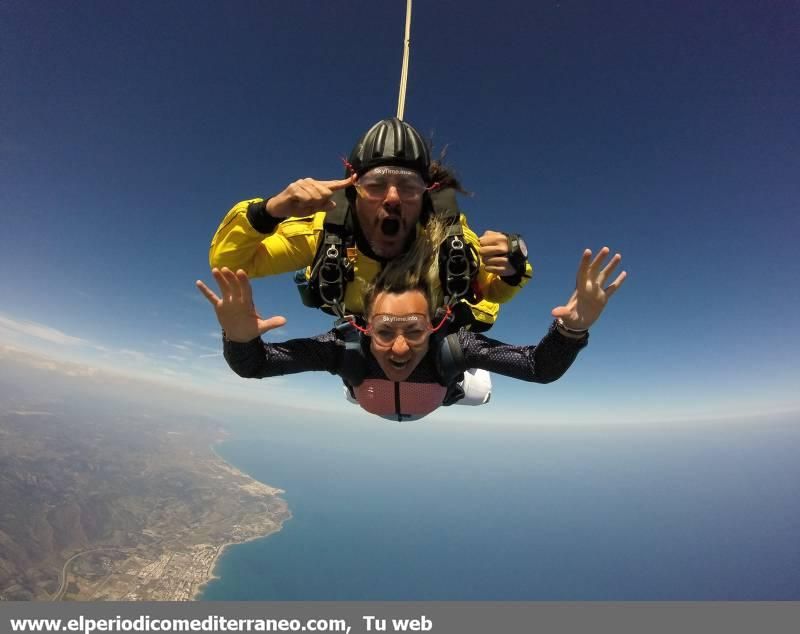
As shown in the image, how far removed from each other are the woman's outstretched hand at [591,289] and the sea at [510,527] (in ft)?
152

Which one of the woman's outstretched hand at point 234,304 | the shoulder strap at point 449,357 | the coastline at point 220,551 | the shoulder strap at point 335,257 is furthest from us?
the coastline at point 220,551

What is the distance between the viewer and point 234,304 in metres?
1.42

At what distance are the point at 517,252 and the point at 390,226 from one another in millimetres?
614

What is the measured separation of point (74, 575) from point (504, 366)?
2122 inches

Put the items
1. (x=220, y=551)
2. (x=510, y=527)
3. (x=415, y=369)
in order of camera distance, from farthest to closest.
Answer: (x=510, y=527) → (x=220, y=551) → (x=415, y=369)

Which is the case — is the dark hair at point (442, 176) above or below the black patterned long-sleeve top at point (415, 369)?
above

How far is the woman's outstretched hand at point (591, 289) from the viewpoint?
4.76ft

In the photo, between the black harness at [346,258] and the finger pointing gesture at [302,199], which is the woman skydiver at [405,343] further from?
the finger pointing gesture at [302,199]

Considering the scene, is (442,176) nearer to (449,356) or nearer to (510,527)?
(449,356)

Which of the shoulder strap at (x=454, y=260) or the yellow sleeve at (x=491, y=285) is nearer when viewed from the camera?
the shoulder strap at (x=454, y=260)

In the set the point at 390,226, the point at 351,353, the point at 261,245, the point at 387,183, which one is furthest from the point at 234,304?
the point at 387,183

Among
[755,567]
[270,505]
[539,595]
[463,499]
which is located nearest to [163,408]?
[270,505]

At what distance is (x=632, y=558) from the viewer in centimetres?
6456

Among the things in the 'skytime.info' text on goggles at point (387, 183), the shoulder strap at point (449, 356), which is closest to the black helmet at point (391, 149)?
the 'skytime.info' text on goggles at point (387, 183)
